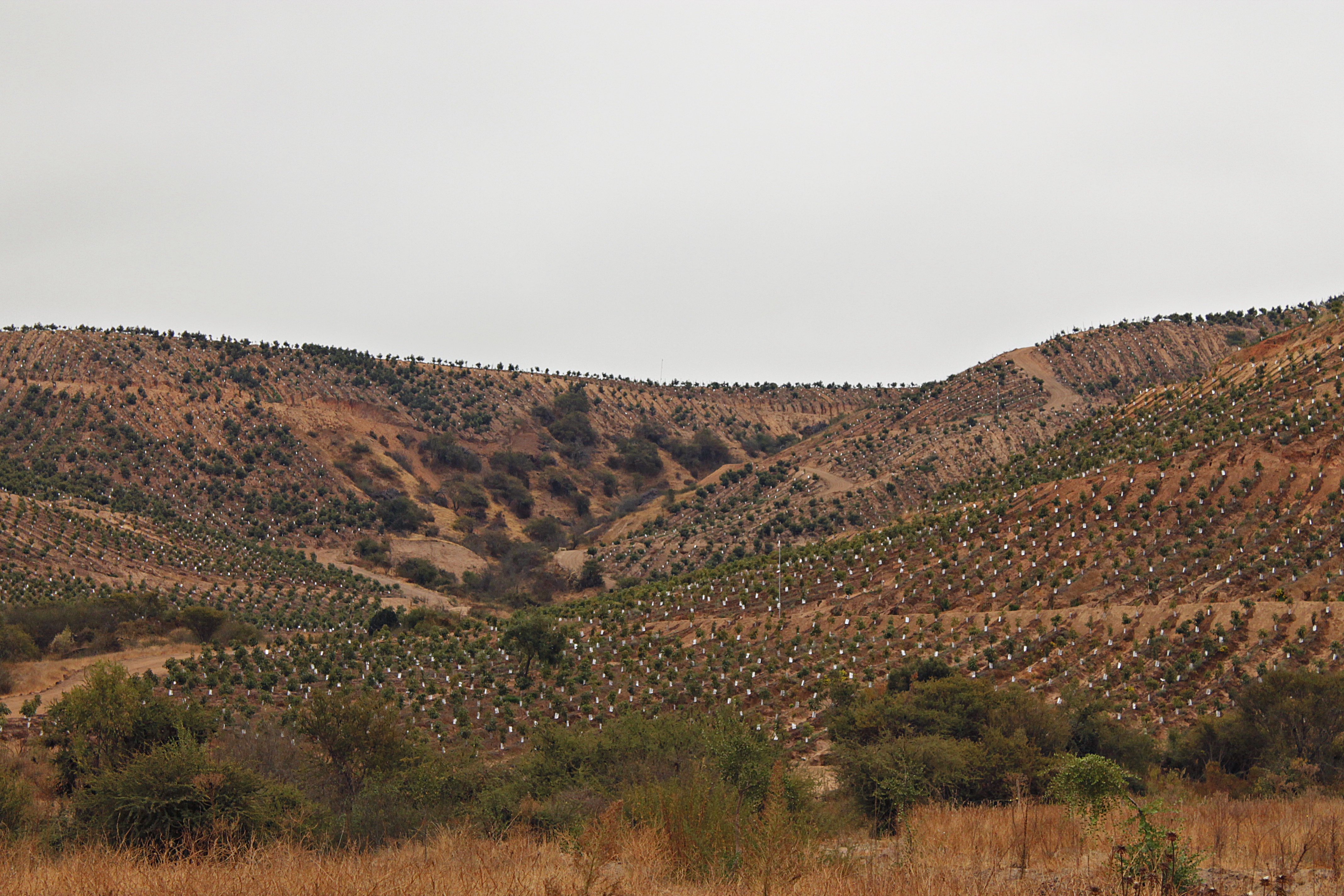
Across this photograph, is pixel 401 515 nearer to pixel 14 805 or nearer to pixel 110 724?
pixel 110 724

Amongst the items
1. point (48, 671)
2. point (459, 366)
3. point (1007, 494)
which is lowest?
point (48, 671)

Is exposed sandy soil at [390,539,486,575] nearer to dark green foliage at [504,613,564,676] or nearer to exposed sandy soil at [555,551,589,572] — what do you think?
exposed sandy soil at [555,551,589,572]

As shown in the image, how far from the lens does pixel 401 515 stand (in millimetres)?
81688

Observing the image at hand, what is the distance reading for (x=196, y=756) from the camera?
14555 mm

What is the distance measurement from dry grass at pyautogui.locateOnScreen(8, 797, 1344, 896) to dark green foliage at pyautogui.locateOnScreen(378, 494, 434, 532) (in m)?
69.6

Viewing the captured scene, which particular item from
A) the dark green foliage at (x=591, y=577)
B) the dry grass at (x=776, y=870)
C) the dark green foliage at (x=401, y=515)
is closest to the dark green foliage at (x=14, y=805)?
the dry grass at (x=776, y=870)

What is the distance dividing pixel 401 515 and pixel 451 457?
1652 cm

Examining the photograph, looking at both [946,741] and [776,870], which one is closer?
[776,870]

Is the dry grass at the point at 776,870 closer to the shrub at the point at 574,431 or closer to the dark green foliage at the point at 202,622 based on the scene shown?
the dark green foliage at the point at 202,622

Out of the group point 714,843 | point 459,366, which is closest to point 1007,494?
point 714,843

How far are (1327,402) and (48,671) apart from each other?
5269cm

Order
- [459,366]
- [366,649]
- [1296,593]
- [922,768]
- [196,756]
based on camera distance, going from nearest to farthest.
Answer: [196,756] → [922,768] → [1296,593] → [366,649] → [459,366]

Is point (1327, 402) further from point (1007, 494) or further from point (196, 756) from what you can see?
point (196, 756)

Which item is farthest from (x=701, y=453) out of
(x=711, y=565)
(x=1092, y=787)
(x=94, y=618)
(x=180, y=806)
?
(x=1092, y=787)
